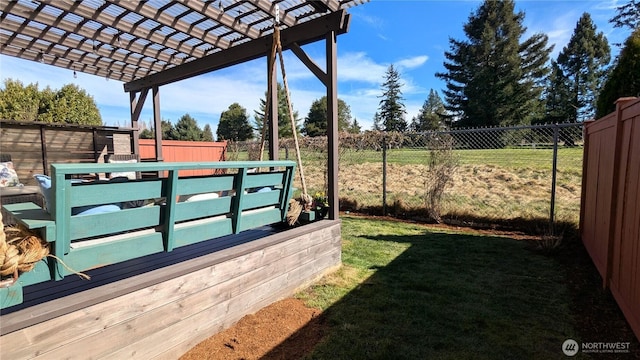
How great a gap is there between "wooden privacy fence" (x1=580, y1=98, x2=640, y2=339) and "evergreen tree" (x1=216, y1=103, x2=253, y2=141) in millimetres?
39882

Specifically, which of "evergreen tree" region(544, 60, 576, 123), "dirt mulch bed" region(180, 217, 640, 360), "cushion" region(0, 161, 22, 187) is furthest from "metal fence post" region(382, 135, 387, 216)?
"evergreen tree" region(544, 60, 576, 123)

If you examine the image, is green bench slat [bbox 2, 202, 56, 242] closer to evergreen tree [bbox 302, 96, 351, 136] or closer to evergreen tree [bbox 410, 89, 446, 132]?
evergreen tree [bbox 302, 96, 351, 136]

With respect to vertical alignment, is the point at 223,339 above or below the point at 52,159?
below

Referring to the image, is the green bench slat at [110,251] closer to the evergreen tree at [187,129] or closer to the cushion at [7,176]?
the cushion at [7,176]

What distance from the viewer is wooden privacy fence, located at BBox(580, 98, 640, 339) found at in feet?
6.89

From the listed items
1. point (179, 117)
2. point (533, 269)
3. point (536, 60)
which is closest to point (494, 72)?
point (536, 60)

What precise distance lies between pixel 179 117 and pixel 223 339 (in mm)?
42053

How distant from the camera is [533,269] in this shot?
3.33m

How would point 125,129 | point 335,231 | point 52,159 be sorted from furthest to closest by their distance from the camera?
1. point 125,129
2. point 52,159
3. point 335,231

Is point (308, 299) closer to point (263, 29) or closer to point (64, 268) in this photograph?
point (64, 268)

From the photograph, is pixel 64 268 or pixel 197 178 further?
pixel 197 178

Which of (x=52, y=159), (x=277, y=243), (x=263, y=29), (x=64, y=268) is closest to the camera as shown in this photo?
(x=64, y=268)

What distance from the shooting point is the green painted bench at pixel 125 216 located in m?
1.44

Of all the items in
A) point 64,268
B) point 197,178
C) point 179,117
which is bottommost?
point 64,268
